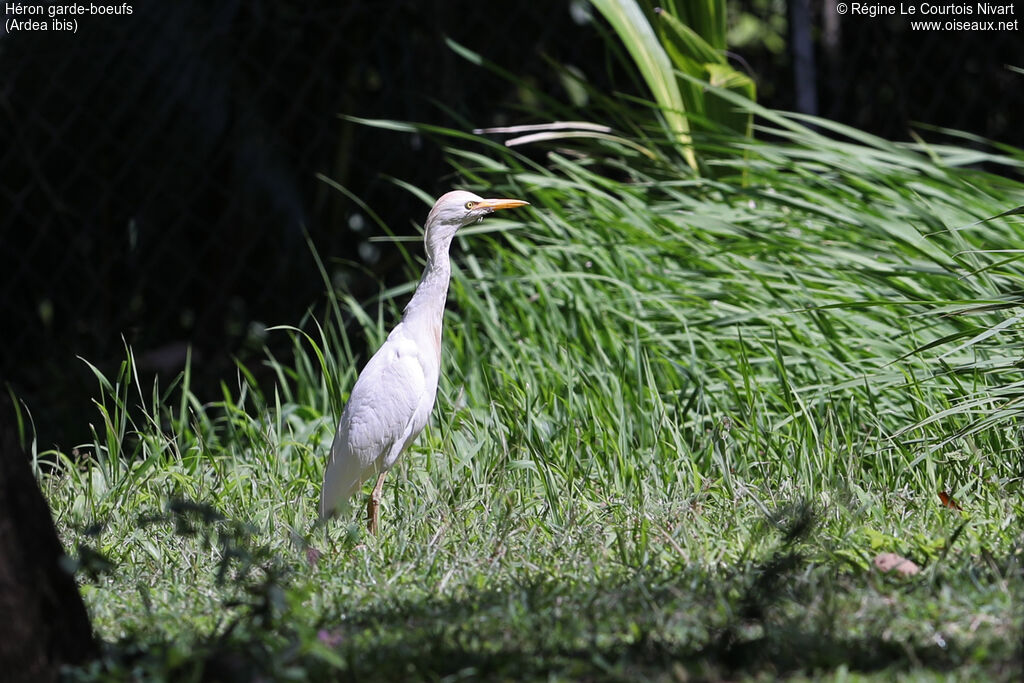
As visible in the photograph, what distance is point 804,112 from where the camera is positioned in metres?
4.61

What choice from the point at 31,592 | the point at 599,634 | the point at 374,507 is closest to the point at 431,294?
the point at 374,507

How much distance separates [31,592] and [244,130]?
3834 millimetres

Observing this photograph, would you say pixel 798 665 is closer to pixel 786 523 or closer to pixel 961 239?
pixel 786 523

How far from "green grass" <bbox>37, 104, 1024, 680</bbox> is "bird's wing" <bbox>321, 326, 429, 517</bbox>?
0.11 m

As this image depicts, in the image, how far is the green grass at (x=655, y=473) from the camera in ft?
5.44

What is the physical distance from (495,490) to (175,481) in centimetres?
90

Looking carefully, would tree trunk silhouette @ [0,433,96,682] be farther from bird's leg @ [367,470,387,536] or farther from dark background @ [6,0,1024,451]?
dark background @ [6,0,1024,451]

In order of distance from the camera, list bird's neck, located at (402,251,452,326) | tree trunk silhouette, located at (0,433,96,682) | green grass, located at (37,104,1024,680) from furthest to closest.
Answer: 1. bird's neck, located at (402,251,452,326)
2. green grass, located at (37,104,1024,680)
3. tree trunk silhouette, located at (0,433,96,682)

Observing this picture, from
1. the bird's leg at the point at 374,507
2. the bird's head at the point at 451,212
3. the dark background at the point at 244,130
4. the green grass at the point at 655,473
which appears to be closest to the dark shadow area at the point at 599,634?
the green grass at the point at 655,473

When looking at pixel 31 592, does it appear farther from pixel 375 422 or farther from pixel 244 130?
pixel 244 130

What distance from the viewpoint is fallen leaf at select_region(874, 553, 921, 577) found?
77.3 inches

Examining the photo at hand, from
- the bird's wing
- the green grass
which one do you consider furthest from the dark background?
the bird's wing

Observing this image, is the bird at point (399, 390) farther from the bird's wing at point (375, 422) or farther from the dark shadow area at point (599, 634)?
the dark shadow area at point (599, 634)

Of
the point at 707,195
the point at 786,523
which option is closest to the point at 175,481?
the point at 786,523
